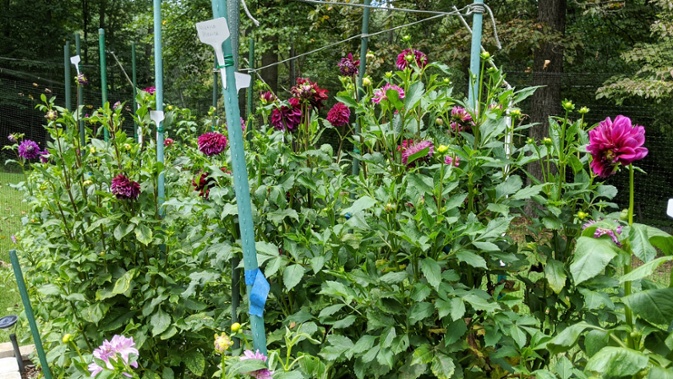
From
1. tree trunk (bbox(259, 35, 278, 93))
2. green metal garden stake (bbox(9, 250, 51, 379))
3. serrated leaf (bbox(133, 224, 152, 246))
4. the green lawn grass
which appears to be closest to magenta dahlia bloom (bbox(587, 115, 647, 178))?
serrated leaf (bbox(133, 224, 152, 246))

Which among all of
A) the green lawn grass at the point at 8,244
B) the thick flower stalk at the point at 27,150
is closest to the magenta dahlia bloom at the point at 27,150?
the thick flower stalk at the point at 27,150

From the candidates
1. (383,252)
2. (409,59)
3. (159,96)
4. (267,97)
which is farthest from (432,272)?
(159,96)

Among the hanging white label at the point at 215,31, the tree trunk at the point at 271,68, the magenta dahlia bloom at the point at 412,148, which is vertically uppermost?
the hanging white label at the point at 215,31

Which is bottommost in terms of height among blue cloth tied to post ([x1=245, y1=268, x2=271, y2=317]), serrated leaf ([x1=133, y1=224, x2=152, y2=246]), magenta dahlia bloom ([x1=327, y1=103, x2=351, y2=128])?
serrated leaf ([x1=133, y1=224, x2=152, y2=246])

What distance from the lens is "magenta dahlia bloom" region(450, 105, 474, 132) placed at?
1385 millimetres

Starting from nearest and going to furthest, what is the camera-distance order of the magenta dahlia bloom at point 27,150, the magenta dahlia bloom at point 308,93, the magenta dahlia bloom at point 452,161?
the magenta dahlia bloom at point 452,161, the magenta dahlia bloom at point 308,93, the magenta dahlia bloom at point 27,150

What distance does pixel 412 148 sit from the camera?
1353 millimetres

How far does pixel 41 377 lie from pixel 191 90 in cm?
1068

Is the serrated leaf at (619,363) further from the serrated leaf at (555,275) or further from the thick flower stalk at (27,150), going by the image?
the thick flower stalk at (27,150)

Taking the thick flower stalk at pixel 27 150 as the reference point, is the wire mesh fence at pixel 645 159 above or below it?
below

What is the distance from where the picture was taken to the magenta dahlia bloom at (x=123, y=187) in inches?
67.0

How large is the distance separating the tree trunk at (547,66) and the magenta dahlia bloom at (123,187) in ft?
19.1

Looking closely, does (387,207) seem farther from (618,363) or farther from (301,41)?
(301,41)

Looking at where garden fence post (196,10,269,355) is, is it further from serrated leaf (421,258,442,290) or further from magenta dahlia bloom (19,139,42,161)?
magenta dahlia bloom (19,139,42,161)
